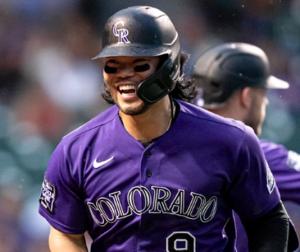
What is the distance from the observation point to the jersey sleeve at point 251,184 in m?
4.00

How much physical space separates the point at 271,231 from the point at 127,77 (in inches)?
34.9

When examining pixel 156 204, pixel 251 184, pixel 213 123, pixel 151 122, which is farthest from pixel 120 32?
pixel 251 184

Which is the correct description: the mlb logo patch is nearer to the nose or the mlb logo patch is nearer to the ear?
the nose

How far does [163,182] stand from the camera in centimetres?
401

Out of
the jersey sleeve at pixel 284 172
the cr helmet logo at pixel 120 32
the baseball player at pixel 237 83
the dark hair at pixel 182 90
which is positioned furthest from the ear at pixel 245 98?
the cr helmet logo at pixel 120 32

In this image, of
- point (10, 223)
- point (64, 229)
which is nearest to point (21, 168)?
point (10, 223)

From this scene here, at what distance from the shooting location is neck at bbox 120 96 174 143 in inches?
159

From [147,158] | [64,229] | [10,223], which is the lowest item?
[10,223]

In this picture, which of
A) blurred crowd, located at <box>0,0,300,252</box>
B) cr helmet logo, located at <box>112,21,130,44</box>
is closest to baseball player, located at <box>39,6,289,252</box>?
cr helmet logo, located at <box>112,21,130,44</box>

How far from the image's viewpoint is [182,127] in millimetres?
4070

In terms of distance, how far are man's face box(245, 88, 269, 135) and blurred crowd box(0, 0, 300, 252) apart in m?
2.26

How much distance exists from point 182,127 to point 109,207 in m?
0.44

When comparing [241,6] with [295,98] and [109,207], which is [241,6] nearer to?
[295,98]

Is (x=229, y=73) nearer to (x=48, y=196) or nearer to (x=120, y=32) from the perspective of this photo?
(x=120, y=32)
